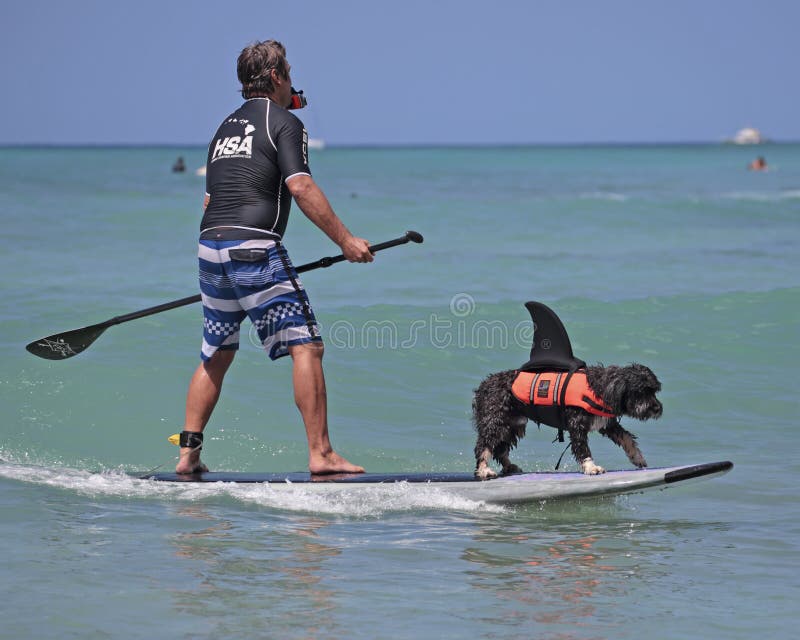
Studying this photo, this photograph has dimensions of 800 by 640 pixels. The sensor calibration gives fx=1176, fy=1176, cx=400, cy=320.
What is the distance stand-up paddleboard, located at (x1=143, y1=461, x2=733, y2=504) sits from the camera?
18.5 ft

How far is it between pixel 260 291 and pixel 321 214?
1.64ft

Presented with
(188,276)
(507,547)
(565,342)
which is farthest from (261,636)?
(188,276)

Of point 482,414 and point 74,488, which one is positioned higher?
point 482,414

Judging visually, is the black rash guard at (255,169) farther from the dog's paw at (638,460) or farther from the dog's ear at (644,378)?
the dog's paw at (638,460)

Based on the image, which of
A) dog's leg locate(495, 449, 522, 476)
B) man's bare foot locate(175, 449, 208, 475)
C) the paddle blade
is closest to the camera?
dog's leg locate(495, 449, 522, 476)

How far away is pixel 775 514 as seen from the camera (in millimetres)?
5953

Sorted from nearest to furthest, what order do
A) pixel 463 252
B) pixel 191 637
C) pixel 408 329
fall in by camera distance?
pixel 191 637, pixel 408 329, pixel 463 252

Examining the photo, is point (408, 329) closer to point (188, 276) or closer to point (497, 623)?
point (188, 276)

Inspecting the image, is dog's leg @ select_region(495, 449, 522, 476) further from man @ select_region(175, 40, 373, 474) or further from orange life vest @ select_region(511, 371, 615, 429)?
man @ select_region(175, 40, 373, 474)

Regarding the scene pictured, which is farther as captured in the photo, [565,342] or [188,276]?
[188,276]

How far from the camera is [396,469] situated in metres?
7.31

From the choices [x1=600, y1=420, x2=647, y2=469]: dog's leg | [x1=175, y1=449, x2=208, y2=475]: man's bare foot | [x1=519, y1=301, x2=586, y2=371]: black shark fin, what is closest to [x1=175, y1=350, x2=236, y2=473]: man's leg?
[x1=175, y1=449, x2=208, y2=475]: man's bare foot

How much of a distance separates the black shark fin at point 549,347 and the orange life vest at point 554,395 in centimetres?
4

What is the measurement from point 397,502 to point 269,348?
3.35ft
